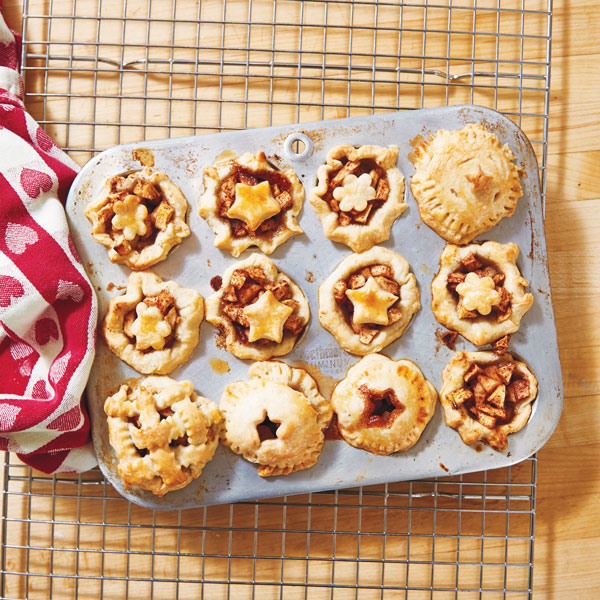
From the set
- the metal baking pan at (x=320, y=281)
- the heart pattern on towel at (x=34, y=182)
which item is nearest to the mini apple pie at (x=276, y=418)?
the metal baking pan at (x=320, y=281)

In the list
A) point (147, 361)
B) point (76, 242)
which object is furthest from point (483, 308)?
point (76, 242)

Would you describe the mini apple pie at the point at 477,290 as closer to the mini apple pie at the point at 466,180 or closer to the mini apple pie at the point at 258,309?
the mini apple pie at the point at 466,180

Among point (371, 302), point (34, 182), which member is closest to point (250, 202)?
point (371, 302)

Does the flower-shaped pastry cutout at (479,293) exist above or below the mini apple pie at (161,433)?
above

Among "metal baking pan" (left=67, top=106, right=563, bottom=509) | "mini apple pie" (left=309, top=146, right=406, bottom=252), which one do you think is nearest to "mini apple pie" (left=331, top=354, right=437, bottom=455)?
"metal baking pan" (left=67, top=106, right=563, bottom=509)

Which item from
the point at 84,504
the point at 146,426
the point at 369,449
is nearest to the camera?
the point at 146,426

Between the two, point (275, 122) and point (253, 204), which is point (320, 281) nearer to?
point (253, 204)

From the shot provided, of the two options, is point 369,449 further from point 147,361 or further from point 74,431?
point 74,431
